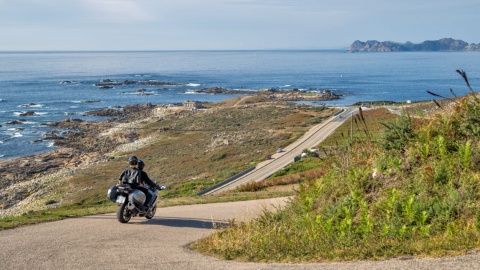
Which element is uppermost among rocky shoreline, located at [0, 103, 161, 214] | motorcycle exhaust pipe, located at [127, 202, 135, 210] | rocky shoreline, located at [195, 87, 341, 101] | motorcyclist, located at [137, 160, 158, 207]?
motorcyclist, located at [137, 160, 158, 207]

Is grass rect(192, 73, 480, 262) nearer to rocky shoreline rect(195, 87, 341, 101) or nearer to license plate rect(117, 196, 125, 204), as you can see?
license plate rect(117, 196, 125, 204)

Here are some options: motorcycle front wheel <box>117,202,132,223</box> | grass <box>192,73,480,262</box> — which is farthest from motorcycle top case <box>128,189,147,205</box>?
grass <box>192,73,480,262</box>

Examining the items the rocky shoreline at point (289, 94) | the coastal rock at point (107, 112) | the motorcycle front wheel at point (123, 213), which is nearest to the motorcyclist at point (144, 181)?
the motorcycle front wheel at point (123, 213)

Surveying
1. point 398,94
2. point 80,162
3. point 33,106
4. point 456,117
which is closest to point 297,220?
point 456,117

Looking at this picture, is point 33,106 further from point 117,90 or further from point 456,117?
point 456,117

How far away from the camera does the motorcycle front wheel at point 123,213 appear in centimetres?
1205

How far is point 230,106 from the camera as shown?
94.4 metres

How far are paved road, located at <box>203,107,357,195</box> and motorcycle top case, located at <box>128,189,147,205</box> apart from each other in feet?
58.1

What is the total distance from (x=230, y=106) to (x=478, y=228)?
86.8m

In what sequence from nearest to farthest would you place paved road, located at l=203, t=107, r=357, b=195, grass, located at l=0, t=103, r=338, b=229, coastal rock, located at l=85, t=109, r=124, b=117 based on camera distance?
grass, located at l=0, t=103, r=338, b=229 < paved road, located at l=203, t=107, r=357, b=195 < coastal rock, located at l=85, t=109, r=124, b=117

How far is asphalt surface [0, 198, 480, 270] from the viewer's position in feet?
24.1

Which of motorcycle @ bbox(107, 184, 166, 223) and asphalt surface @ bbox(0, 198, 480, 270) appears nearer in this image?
asphalt surface @ bbox(0, 198, 480, 270)

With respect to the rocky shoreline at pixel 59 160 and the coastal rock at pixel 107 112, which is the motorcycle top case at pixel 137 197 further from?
the coastal rock at pixel 107 112

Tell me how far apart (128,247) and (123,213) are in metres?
2.44
